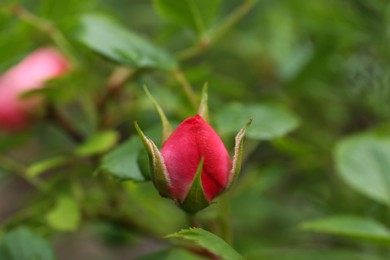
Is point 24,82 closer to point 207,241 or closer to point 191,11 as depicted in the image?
point 191,11

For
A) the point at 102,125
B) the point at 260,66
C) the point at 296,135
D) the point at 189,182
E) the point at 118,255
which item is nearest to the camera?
the point at 189,182

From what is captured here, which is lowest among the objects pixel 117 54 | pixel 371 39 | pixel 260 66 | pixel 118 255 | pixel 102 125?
pixel 118 255

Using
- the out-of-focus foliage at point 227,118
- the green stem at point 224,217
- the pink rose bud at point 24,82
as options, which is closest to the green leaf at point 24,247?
the out-of-focus foliage at point 227,118

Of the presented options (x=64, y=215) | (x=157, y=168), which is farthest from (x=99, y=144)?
(x=157, y=168)

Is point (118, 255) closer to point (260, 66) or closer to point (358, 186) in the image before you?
point (260, 66)

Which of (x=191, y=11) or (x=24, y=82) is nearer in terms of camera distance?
(x=191, y=11)

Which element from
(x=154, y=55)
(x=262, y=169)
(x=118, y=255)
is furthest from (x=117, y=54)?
(x=118, y=255)

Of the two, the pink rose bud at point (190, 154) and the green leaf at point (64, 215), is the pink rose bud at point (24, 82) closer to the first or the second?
the green leaf at point (64, 215)
